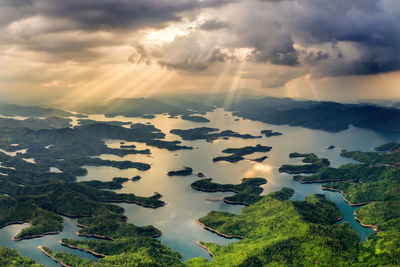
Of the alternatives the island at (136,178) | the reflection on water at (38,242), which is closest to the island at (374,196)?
the reflection on water at (38,242)

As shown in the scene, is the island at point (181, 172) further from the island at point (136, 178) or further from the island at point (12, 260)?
the island at point (12, 260)

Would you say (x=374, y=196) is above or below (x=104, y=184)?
below

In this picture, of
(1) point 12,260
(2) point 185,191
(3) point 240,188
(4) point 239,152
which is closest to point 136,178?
(2) point 185,191

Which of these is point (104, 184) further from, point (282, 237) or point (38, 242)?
point (282, 237)

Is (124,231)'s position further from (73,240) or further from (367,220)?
(367,220)

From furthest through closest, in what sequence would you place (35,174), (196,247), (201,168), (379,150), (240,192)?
(379,150)
(201,168)
(35,174)
(240,192)
(196,247)

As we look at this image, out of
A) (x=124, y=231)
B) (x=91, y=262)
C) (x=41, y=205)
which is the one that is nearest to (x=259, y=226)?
(x=124, y=231)

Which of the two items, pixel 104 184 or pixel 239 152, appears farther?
pixel 239 152

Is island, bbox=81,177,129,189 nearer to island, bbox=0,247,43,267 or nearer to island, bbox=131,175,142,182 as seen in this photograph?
island, bbox=131,175,142,182
